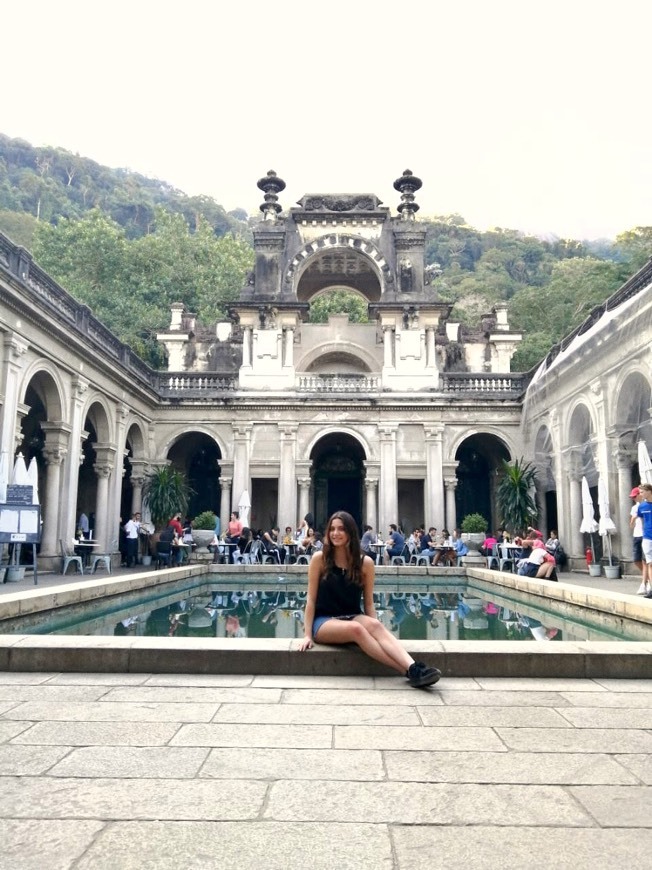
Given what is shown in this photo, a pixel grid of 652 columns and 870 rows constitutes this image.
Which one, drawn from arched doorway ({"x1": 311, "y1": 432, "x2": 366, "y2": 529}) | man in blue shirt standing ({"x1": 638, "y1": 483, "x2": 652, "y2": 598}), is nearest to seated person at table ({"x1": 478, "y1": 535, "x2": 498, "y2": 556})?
arched doorway ({"x1": 311, "y1": 432, "x2": 366, "y2": 529})

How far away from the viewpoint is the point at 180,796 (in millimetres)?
2480

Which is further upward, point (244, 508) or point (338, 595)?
point (244, 508)

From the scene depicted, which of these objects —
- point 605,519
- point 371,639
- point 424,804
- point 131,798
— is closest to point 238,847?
point 131,798

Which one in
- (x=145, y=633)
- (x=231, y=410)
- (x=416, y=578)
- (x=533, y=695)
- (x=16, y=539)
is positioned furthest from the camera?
(x=231, y=410)

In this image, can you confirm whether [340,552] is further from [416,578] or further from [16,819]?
[416,578]

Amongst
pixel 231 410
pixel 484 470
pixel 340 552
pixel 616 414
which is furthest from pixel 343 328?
pixel 340 552

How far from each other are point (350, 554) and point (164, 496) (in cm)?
1734

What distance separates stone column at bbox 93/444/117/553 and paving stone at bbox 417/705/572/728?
16.6 meters

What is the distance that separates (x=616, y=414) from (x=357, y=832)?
582 inches

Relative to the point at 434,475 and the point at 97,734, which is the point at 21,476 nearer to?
the point at 97,734

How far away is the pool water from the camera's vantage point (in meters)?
7.28

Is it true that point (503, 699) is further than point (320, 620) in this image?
No

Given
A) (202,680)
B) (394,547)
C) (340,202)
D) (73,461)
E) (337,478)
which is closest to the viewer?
(202,680)

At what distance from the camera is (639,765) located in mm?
2859
